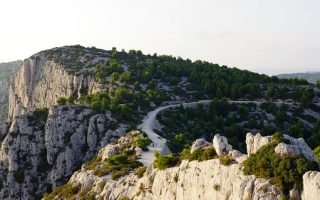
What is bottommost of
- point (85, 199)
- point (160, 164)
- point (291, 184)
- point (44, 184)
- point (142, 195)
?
point (44, 184)

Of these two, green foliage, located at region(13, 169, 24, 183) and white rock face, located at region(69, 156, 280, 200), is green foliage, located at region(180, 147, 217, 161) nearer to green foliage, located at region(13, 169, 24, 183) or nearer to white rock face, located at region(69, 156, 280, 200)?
white rock face, located at region(69, 156, 280, 200)

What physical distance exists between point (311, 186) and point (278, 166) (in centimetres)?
437

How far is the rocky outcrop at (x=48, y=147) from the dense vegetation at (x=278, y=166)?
65329 millimetres

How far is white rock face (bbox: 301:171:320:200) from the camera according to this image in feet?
102

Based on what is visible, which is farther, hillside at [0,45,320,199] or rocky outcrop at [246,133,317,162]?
hillside at [0,45,320,199]

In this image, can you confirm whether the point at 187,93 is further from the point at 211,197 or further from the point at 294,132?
the point at 211,197

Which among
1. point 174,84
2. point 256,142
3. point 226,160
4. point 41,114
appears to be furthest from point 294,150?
point 174,84

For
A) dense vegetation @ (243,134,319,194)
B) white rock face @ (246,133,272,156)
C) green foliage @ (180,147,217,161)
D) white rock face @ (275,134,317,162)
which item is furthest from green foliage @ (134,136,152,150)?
white rock face @ (275,134,317,162)

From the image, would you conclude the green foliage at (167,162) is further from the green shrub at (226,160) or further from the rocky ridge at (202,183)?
the green shrub at (226,160)

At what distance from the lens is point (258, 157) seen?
1502 inches

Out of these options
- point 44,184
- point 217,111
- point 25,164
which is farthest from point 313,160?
point 217,111

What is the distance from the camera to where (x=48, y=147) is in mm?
112812

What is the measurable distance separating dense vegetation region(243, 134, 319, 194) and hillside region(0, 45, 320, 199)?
5.77m

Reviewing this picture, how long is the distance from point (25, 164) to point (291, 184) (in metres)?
92.2
